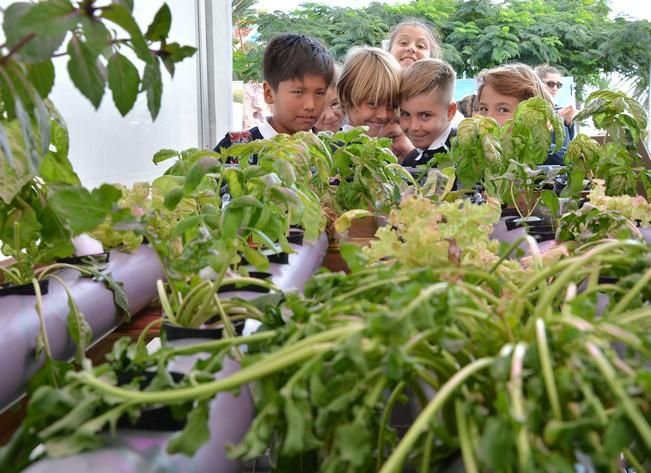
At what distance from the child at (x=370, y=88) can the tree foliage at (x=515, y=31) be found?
2.83m

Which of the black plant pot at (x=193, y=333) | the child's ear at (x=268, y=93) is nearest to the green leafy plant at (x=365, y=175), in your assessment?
the black plant pot at (x=193, y=333)

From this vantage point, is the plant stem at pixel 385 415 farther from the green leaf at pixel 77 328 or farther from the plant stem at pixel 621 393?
the green leaf at pixel 77 328

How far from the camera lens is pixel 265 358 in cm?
38

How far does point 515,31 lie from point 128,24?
5525mm

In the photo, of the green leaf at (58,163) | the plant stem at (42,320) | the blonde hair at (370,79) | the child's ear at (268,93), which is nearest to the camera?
the plant stem at (42,320)

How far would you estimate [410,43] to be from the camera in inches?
124

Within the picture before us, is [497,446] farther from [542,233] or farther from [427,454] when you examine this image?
[542,233]

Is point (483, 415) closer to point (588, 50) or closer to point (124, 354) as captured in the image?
point (124, 354)

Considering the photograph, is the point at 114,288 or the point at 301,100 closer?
the point at 114,288

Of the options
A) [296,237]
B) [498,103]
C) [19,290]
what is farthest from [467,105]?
[19,290]

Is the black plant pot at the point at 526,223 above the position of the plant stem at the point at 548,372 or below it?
below

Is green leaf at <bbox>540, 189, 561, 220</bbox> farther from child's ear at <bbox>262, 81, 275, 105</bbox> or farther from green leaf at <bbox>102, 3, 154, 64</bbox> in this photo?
child's ear at <bbox>262, 81, 275, 105</bbox>

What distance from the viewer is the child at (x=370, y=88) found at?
2.36 meters

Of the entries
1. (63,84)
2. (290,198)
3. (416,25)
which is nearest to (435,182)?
(290,198)
